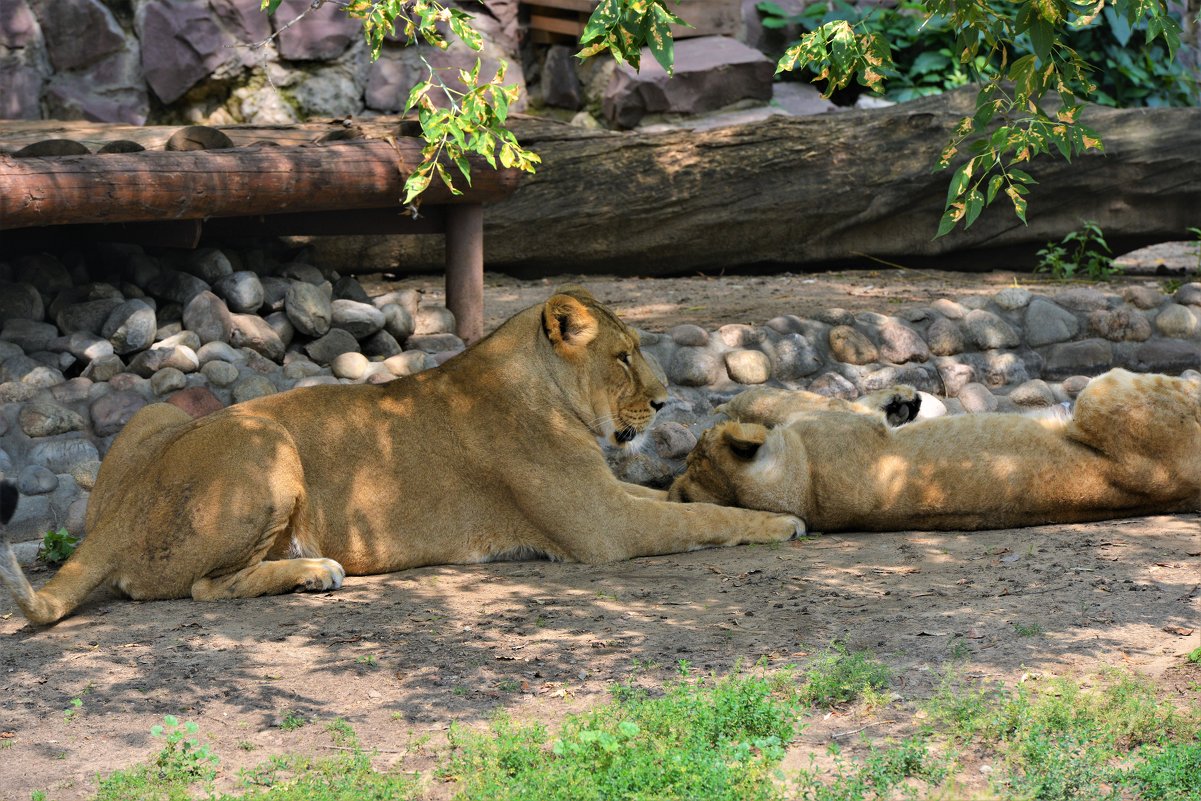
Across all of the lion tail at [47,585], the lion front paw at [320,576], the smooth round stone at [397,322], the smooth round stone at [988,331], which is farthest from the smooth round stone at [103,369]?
the smooth round stone at [988,331]

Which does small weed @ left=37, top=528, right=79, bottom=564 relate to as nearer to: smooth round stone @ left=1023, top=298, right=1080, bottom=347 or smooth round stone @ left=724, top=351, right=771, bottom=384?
smooth round stone @ left=724, top=351, right=771, bottom=384

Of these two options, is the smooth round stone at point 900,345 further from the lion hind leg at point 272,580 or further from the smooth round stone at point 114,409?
the smooth round stone at point 114,409

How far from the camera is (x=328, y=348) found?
310 inches

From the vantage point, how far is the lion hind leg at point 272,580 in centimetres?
535

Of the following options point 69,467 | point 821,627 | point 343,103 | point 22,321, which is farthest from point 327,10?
point 821,627

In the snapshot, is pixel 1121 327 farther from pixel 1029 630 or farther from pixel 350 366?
pixel 350 366

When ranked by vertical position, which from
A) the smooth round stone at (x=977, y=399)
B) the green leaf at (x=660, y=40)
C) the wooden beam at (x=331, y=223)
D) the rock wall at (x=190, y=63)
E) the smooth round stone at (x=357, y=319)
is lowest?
the smooth round stone at (x=977, y=399)

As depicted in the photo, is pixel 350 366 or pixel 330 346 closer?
pixel 350 366

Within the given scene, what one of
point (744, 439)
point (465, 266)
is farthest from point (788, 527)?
point (465, 266)

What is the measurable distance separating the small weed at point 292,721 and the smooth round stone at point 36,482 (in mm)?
3071

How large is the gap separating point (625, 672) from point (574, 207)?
22.0 feet

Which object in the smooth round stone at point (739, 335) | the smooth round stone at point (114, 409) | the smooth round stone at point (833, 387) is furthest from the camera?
the smooth round stone at point (739, 335)

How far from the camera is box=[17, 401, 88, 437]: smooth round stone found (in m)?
6.79

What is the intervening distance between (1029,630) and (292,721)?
2403mm
